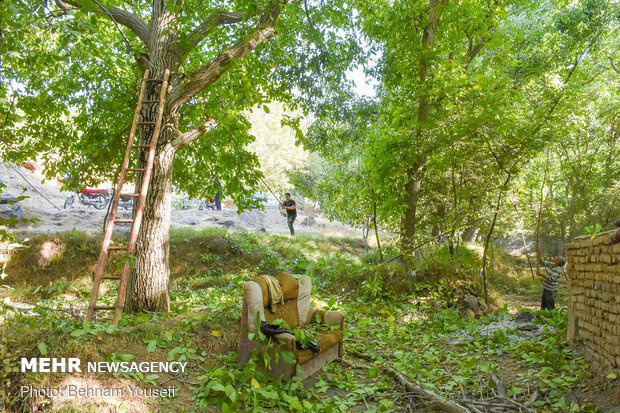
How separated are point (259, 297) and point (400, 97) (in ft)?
24.9

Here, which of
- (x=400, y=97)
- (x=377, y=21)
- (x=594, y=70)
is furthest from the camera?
(x=594, y=70)

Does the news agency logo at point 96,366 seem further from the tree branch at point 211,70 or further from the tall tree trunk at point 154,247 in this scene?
the tree branch at point 211,70

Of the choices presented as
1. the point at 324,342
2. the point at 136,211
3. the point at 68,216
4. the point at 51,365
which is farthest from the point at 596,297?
the point at 68,216

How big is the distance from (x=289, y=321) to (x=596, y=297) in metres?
3.75

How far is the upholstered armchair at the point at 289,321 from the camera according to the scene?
4.42 metres

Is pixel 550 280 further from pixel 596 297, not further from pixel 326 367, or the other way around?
pixel 326 367

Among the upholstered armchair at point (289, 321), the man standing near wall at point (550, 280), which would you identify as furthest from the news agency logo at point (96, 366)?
the man standing near wall at point (550, 280)

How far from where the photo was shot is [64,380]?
3.35 meters

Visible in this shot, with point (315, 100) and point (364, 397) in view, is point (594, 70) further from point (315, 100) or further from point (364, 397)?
point (364, 397)

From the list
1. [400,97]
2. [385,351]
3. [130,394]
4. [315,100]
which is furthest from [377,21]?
[130,394]

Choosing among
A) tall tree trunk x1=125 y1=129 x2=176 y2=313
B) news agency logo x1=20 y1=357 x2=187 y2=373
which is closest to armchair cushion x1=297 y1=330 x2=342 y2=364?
news agency logo x1=20 y1=357 x2=187 y2=373

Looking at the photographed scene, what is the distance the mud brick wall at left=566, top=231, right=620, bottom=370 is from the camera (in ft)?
13.3

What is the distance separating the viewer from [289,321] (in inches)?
207

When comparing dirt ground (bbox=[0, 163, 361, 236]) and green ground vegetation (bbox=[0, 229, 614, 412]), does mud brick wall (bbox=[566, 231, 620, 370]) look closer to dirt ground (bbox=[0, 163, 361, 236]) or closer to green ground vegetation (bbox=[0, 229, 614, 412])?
green ground vegetation (bbox=[0, 229, 614, 412])
